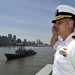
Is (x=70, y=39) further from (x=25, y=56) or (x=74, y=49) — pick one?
(x=25, y=56)

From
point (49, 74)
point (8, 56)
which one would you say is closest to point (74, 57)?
point (49, 74)

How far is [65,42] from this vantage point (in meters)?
0.90

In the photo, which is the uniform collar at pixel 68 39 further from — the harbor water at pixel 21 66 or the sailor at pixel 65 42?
the harbor water at pixel 21 66

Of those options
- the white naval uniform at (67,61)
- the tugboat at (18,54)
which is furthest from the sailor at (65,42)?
the tugboat at (18,54)

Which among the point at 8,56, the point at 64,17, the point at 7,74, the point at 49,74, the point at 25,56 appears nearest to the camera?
the point at 64,17

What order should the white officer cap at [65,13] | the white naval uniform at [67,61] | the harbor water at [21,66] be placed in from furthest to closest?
the harbor water at [21,66], the white officer cap at [65,13], the white naval uniform at [67,61]

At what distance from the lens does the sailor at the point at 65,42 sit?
0.83 m

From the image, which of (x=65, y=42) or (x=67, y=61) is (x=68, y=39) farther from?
(x=67, y=61)

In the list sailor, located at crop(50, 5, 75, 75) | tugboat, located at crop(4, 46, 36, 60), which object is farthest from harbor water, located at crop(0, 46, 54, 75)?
sailor, located at crop(50, 5, 75, 75)

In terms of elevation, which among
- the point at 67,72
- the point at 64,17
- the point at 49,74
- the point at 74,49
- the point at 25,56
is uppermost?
the point at 64,17

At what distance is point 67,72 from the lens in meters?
0.83

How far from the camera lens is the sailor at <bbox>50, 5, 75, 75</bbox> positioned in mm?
826

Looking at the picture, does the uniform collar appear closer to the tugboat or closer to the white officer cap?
the white officer cap

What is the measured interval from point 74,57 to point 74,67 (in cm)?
5
